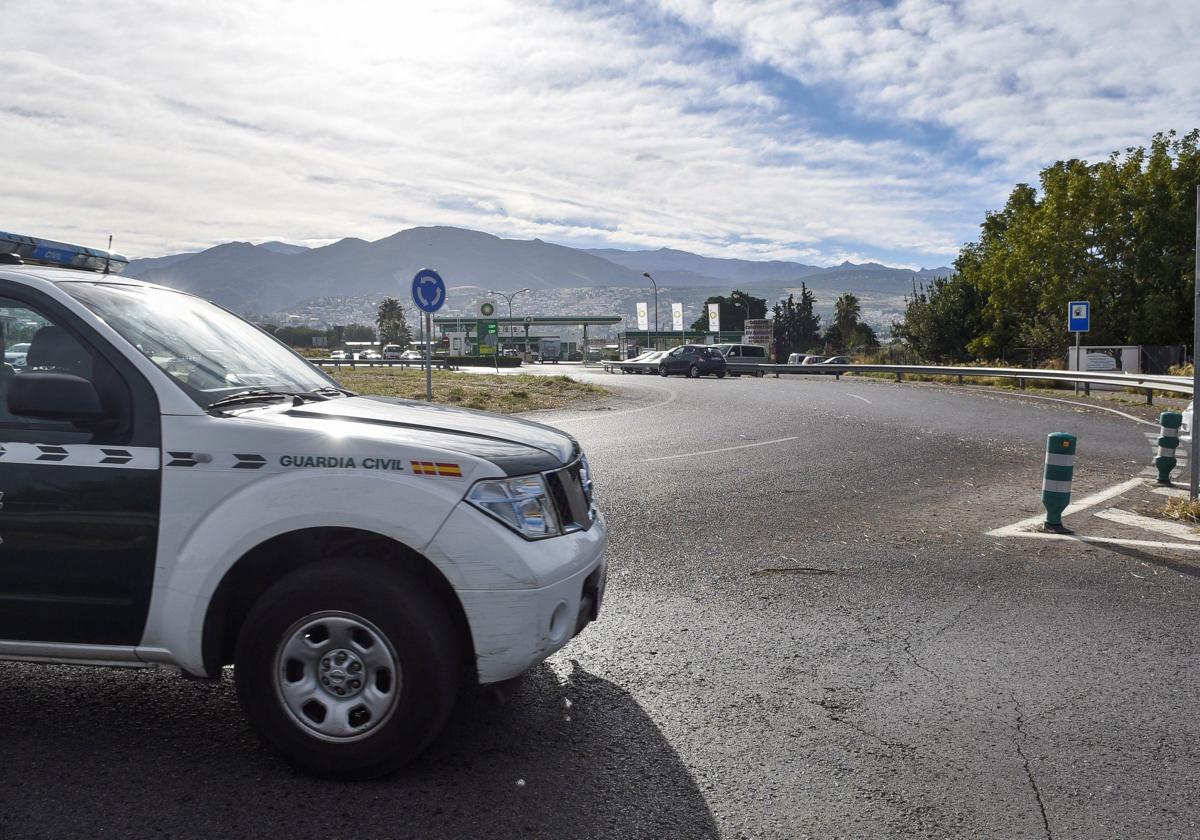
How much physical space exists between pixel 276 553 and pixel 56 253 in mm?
1777

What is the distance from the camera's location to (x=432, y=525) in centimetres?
313

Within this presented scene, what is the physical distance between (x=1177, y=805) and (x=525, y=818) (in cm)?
208

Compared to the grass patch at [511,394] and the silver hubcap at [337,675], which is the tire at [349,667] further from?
the grass patch at [511,394]

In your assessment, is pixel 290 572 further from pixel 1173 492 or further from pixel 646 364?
pixel 646 364

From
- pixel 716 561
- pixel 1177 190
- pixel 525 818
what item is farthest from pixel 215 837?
pixel 1177 190

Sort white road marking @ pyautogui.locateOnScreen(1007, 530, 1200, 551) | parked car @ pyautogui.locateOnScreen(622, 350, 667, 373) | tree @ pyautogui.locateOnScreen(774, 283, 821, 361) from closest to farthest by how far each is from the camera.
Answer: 1. white road marking @ pyautogui.locateOnScreen(1007, 530, 1200, 551)
2. parked car @ pyautogui.locateOnScreen(622, 350, 667, 373)
3. tree @ pyautogui.locateOnScreen(774, 283, 821, 361)

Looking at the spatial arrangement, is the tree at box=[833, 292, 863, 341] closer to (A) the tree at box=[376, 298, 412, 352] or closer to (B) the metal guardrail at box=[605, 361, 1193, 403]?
(B) the metal guardrail at box=[605, 361, 1193, 403]

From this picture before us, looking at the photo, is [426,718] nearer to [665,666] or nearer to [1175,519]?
[665,666]

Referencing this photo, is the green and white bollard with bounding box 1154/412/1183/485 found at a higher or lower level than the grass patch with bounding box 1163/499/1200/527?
higher

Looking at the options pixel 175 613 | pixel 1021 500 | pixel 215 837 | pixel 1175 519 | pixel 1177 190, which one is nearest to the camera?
pixel 215 837

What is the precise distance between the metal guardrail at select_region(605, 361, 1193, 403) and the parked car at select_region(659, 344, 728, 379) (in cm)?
194

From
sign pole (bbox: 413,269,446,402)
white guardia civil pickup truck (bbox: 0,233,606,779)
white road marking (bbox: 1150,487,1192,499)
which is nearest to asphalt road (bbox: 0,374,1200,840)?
white guardia civil pickup truck (bbox: 0,233,606,779)

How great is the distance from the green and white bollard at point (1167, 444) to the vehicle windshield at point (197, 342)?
28.8ft

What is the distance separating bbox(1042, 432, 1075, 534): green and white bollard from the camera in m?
7.36
